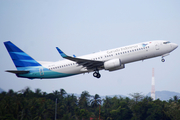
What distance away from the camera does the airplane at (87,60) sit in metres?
35.6

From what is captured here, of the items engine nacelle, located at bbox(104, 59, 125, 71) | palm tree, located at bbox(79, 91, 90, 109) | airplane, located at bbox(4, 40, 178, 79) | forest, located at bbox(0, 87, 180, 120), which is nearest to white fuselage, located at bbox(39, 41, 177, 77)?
airplane, located at bbox(4, 40, 178, 79)

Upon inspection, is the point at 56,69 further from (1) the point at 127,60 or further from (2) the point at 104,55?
(1) the point at 127,60

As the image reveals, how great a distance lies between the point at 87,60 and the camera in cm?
3547

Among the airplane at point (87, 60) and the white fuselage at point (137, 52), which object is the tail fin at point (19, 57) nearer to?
the airplane at point (87, 60)

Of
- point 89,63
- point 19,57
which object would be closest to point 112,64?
point 89,63

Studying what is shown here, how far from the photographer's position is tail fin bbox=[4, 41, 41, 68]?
40944 millimetres

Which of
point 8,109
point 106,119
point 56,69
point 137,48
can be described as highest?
point 137,48

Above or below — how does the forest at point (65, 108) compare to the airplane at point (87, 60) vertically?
below

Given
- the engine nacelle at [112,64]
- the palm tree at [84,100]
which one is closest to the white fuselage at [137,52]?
the engine nacelle at [112,64]

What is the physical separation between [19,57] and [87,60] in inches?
537

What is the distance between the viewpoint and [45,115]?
80.6 meters

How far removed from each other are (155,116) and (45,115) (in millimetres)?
39587

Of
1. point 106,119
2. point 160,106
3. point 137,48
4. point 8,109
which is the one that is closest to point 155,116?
point 160,106

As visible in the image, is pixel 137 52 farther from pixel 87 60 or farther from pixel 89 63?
pixel 87 60
